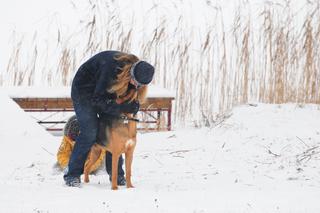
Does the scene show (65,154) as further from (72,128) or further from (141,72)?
(141,72)

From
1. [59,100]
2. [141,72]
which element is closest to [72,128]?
[141,72]

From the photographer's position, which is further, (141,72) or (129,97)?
(129,97)

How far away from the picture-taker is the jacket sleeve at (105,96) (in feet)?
16.9

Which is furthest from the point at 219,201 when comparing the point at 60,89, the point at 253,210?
the point at 60,89

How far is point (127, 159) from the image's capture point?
528 centimetres

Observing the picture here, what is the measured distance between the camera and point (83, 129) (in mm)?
5371

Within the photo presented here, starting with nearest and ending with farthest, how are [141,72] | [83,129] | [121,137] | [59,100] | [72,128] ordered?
[141,72] → [121,137] → [83,129] → [72,128] → [59,100]

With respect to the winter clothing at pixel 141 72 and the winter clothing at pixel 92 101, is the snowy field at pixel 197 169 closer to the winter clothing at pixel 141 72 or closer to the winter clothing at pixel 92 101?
the winter clothing at pixel 92 101

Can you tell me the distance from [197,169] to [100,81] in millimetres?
2069

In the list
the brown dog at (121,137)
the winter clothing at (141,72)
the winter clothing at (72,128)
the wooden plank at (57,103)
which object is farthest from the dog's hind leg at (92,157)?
the wooden plank at (57,103)

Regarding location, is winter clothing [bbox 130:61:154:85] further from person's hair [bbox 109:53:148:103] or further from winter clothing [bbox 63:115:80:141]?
winter clothing [bbox 63:115:80:141]

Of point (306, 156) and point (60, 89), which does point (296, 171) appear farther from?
point (60, 89)

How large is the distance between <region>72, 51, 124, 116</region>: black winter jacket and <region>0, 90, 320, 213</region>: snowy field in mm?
711

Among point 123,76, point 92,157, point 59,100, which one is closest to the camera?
point 123,76
